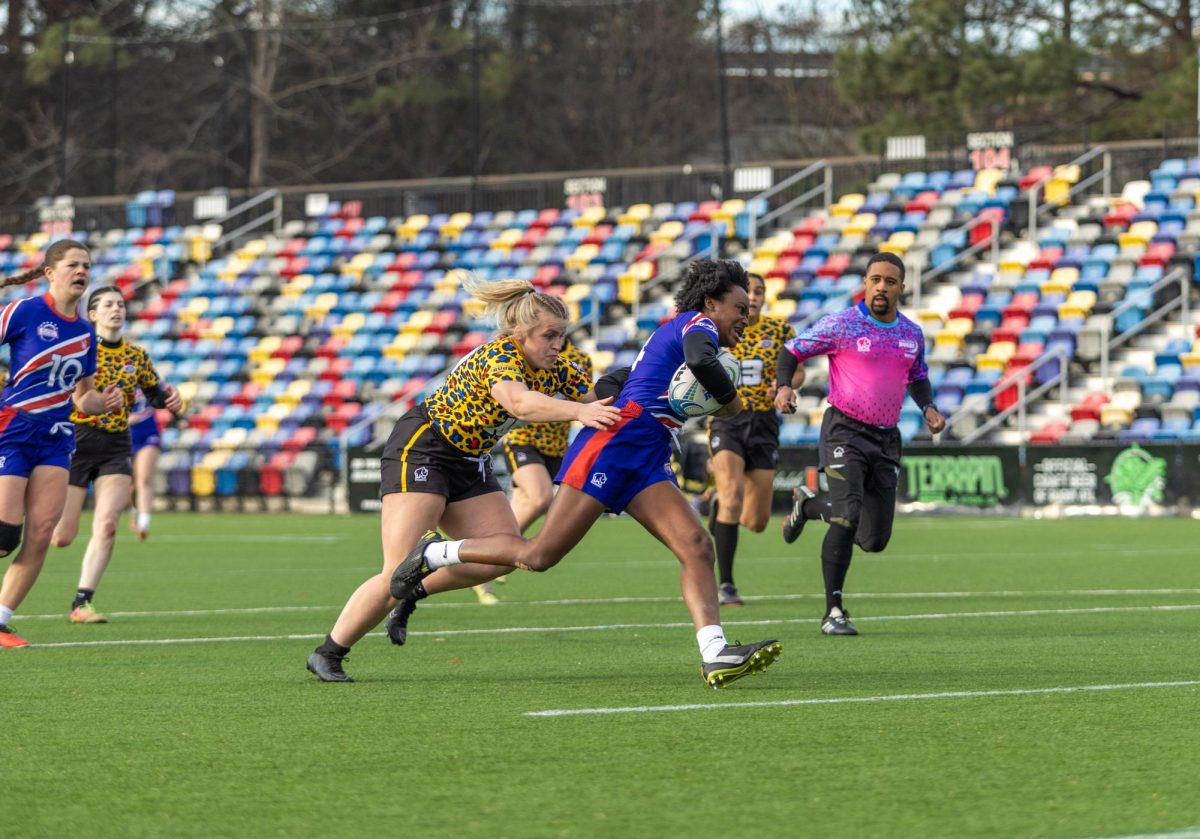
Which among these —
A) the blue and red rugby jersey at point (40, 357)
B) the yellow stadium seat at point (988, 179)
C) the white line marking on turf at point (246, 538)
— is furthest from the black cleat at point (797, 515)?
the yellow stadium seat at point (988, 179)

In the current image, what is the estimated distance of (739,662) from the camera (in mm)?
7961

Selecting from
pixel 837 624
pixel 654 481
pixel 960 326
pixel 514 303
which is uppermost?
pixel 514 303

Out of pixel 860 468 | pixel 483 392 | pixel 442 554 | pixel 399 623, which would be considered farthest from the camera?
pixel 860 468

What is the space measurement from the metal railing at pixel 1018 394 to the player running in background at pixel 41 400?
59.8 feet

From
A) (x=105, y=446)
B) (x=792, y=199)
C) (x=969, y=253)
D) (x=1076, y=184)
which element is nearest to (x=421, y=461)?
(x=105, y=446)

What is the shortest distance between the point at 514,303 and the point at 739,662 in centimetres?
177

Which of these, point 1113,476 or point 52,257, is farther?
point 1113,476

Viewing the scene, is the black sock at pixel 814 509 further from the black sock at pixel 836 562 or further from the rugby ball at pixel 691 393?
the rugby ball at pixel 691 393

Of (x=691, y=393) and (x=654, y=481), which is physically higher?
(x=691, y=393)

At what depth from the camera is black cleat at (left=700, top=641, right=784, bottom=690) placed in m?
7.91

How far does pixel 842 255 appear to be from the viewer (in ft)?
106

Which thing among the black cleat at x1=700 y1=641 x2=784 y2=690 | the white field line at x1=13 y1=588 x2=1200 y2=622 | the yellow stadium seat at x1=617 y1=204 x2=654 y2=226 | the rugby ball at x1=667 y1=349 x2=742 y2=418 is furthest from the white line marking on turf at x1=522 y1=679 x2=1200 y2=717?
the yellow stadium seat at x1=617 y1=204 x2=654 y2=226

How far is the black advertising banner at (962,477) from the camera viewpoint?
1028 inches

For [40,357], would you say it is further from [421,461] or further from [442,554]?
[442,554]
